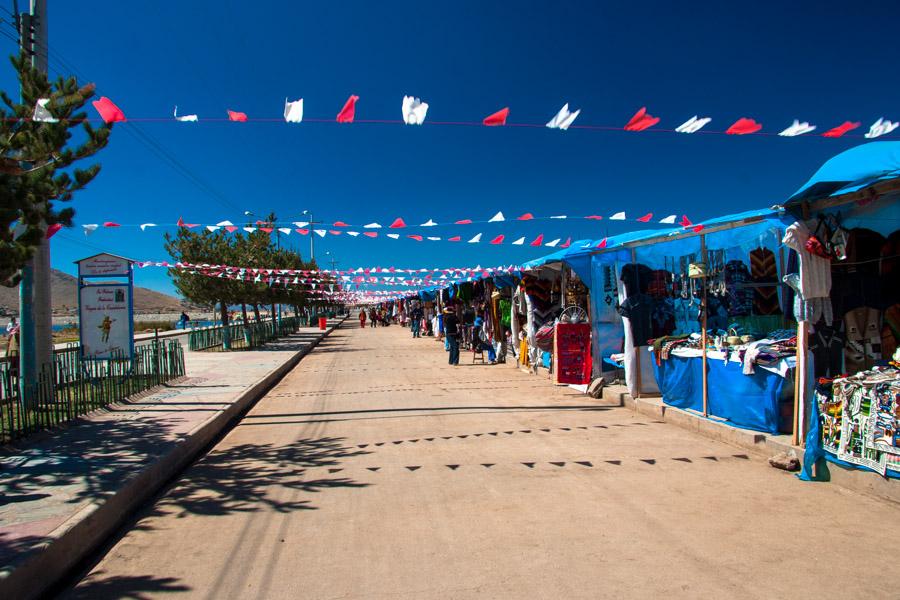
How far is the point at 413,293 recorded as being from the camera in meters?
48.7

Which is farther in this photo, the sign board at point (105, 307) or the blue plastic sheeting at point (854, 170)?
the sign board at point (105, 307)

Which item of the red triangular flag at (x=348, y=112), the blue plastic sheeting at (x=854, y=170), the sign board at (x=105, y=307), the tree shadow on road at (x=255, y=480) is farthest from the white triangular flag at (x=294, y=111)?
the sign board at (x=105, y=307)

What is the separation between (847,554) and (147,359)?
1235cm

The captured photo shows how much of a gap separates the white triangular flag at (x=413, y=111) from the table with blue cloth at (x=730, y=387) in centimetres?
478

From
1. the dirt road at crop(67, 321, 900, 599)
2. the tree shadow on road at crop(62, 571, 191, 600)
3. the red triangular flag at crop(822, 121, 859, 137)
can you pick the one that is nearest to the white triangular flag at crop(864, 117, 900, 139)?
the red triangular flag at crop(822, 121, 859, 137)

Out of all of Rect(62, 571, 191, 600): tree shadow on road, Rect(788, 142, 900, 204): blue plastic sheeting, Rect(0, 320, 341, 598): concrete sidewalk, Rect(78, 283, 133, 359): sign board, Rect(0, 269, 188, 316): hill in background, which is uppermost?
Rect(0, 269, 188, 316): hill in background

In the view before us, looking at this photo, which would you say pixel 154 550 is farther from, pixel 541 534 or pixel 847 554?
pixel 847 554

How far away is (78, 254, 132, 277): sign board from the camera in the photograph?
41.7 feet

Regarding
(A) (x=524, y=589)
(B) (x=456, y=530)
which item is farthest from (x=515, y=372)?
(A) (x=524, y=589)

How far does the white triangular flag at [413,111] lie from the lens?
7.30 m

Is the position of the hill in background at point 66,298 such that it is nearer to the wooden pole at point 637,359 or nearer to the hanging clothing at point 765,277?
the wooden pole at point 637,359

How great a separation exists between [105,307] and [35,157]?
6661 millimetres

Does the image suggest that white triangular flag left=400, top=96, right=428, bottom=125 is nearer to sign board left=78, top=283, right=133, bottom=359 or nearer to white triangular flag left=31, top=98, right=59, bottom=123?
white triangular flag left=31, top=98, right=59, bottom=123

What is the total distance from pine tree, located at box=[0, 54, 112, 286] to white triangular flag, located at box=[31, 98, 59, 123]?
40 mm
